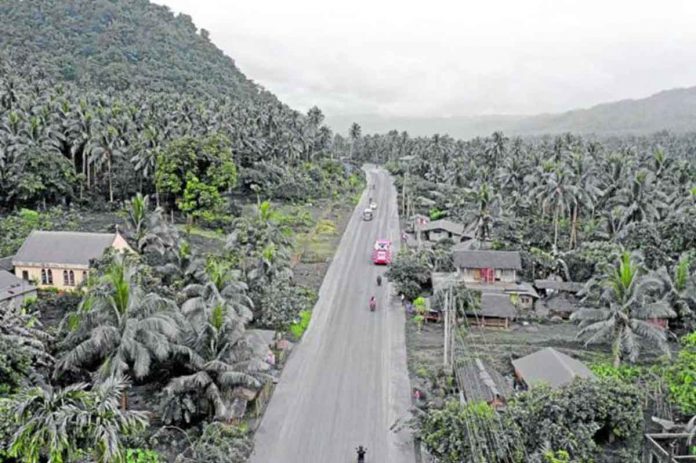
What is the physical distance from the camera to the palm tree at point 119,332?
23609 mm

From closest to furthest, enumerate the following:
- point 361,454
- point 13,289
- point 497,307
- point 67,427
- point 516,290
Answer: point 67,427, point 361,454, point 13,289, point 497,307, point 516,290

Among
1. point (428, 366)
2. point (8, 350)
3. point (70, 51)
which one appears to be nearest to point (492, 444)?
point (428, 366)

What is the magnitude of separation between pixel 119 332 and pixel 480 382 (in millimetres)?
16745

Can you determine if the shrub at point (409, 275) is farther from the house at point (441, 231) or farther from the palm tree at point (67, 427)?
the palm tree at point (67, 427)

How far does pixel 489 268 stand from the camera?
46.8 metres

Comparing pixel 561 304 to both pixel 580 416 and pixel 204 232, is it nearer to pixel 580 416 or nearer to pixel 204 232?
pixel 580 416

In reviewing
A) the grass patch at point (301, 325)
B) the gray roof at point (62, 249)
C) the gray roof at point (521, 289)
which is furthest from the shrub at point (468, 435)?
the gray roof at point (62, 249)

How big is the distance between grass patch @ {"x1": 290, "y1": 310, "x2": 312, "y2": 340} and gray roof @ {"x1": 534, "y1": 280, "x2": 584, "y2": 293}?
18343mm

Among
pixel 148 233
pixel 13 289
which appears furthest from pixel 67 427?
pixel 148 233

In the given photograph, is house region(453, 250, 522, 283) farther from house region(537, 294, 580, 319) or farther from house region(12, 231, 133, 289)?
house region(12, 231, 133, 289)

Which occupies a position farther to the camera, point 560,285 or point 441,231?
point 441,231

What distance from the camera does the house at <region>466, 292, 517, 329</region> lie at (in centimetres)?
3962

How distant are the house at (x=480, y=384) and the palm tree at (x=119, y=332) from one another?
13043 mm

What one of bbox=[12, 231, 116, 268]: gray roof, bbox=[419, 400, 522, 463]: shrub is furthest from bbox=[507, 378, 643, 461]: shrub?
bbox=[12, 231, 116, 268]: gray roof
